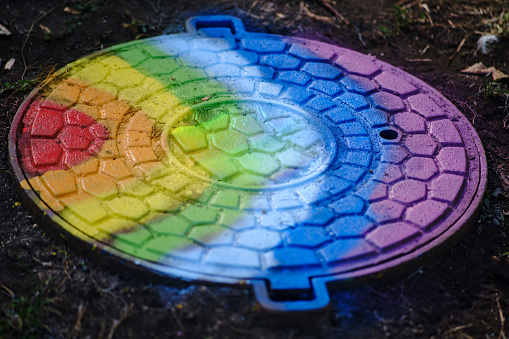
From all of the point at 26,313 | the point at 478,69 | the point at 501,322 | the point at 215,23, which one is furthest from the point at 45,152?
the point at 478,69

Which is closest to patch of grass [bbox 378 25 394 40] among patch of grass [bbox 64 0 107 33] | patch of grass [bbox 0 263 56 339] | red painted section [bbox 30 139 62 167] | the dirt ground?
the dirt ground

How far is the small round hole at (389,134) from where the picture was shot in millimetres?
2847

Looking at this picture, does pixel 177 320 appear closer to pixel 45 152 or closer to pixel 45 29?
pixel 45 152

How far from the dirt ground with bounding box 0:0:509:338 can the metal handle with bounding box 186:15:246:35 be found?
0.52 ft

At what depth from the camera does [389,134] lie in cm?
286

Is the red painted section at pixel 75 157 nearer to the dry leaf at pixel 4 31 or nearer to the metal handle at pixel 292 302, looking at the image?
the metal handle at pixel 292 302

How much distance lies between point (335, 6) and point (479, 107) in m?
1.48

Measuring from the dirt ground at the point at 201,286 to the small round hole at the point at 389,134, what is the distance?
1.89ft

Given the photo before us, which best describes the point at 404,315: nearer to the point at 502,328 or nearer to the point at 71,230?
the point at 502,328

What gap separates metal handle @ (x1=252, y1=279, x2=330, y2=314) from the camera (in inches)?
80.1

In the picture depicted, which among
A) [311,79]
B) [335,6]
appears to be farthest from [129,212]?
[335,6]

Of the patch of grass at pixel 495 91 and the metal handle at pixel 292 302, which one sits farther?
the patch of grass at pixel 495 91

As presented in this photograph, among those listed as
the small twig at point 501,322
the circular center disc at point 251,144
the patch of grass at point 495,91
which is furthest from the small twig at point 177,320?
the patch of grass at point 495,91

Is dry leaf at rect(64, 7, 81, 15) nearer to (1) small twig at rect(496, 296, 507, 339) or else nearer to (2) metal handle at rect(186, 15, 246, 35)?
(2) metal handle at rect(186, 15, 246, 35)
